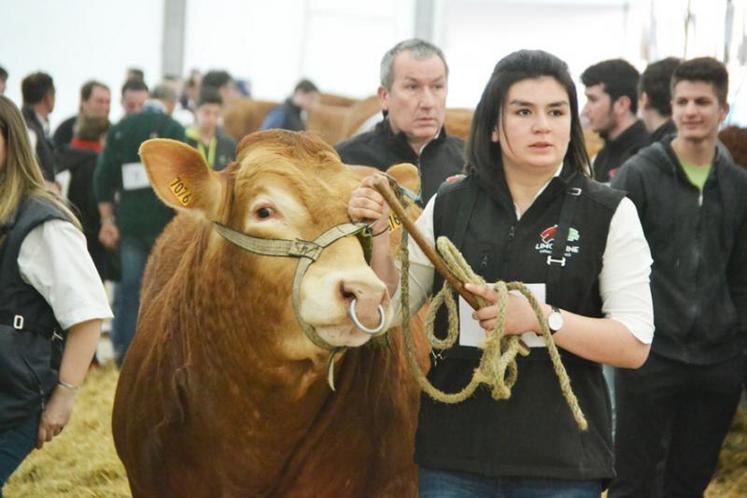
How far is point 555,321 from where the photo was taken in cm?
286

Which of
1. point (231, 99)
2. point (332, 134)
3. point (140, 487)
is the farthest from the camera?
point (231, 99)

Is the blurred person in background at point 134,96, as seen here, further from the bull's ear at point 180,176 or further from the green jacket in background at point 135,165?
the bull's ear at point 180,176

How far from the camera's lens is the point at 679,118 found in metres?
5.16

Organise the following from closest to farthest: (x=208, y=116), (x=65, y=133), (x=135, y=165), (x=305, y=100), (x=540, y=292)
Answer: (x=540, y=292) < (x=135, y=165) < (x=208, y=116) < (x=65, y=133) < (x=305, y=100)

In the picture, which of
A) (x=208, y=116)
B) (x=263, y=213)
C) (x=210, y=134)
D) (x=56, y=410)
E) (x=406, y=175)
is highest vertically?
(x=208, y=116)

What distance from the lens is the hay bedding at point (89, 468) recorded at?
19.6 feet

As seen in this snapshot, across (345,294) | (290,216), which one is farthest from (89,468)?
(345,294)

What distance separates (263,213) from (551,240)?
34.9 inches

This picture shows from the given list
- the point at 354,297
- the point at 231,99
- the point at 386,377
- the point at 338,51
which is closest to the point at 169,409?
the point at 386,377

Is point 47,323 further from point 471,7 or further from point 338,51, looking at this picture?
point 471,7

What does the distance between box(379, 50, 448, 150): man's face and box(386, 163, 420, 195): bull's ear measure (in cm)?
147

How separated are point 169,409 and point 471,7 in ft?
81.9

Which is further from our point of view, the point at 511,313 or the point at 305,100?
the point at 305,100

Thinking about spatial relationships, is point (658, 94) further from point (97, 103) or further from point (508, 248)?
point (97, 103)
